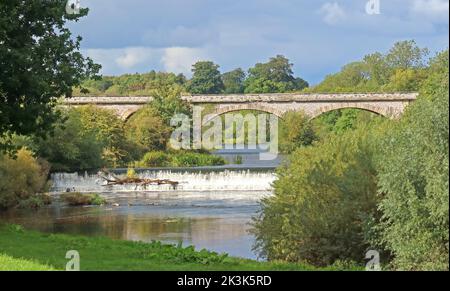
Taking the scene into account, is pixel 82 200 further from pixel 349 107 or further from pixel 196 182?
pixel 349 107

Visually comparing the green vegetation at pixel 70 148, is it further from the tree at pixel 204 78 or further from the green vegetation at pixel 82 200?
the tree at pixel 204 78

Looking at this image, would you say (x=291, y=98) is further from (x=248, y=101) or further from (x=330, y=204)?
(x=330, y=204)

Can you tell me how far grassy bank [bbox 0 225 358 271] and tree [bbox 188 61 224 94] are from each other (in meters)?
88.3

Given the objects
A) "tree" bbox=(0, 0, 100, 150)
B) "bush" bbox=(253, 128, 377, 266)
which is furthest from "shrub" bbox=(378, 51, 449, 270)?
"tree" bbox=(0, 0, 100, 150)

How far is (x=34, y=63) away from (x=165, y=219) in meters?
11.7

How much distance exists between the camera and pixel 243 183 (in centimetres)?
4462

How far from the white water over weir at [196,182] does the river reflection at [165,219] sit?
8.94 feet

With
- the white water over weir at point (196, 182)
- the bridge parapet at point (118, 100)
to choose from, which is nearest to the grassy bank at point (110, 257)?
the white water over weir at point (196, 182)

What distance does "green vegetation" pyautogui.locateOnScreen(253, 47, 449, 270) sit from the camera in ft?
45.6

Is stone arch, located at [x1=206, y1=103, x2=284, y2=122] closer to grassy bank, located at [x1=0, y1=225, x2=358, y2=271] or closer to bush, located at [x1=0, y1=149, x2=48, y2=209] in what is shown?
bush, located at [x1=0, y1=149, x2=48, y2=209]

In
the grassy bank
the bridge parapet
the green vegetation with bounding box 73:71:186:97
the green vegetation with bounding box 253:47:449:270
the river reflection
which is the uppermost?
the green vegetation with bounding box 73:71:186:97

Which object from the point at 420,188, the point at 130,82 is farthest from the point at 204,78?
the point at 420,188

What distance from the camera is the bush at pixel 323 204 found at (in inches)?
714
